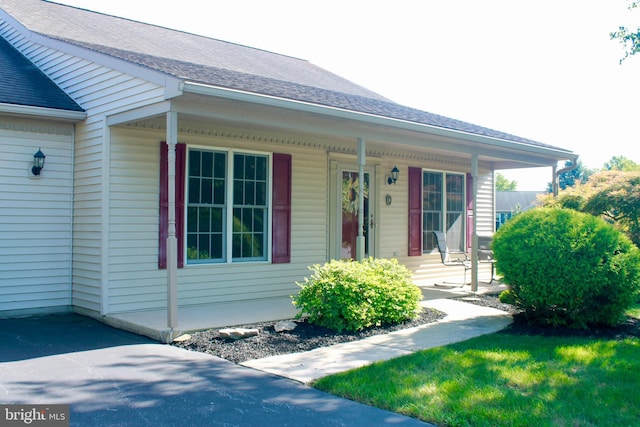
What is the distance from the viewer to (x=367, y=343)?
6.78m

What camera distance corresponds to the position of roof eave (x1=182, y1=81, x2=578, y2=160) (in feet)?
22.3

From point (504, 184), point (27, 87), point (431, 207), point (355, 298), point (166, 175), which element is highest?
point (504, 184)

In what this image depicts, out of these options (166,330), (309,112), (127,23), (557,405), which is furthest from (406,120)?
(127,23)

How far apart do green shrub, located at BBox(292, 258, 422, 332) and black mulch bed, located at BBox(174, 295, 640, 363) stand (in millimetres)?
127

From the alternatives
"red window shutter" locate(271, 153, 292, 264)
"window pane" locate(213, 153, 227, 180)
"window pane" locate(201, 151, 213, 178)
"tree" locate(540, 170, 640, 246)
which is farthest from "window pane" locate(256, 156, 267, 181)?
"tree" locate(540, 170, 640, 246)

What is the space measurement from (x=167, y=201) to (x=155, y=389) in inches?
161

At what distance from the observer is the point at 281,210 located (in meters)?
9.98

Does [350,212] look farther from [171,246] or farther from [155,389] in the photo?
[155,389]

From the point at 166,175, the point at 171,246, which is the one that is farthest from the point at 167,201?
the point at 171,246

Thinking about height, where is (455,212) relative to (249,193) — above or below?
below

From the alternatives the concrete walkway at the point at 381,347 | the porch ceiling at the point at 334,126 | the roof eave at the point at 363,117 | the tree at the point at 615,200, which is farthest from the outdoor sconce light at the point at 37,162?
the tree at the point at 615,200

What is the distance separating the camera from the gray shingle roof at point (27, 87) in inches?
325

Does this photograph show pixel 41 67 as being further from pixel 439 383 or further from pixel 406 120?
pixel 439 383

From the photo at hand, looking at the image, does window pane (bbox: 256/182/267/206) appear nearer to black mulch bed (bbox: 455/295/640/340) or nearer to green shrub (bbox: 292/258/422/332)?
green shrub (bbox: 292/258/422/332)
